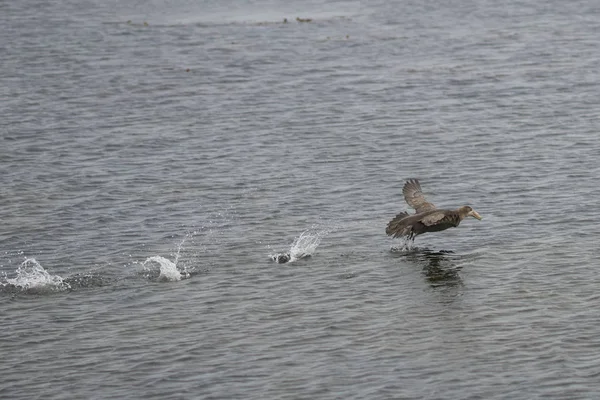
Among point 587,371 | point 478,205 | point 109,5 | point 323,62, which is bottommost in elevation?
point 587,371

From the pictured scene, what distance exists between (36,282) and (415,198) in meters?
9.08

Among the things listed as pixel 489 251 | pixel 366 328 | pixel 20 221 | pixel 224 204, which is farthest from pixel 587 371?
pixel 20 221

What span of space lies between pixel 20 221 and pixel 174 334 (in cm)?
891

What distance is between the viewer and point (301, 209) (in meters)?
29.3

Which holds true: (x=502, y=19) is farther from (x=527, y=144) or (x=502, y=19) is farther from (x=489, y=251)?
(x=489, y=251)

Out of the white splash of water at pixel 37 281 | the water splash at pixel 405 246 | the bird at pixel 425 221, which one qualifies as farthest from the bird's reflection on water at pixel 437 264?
the white splash of water at pixel 37 281

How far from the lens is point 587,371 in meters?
19.2

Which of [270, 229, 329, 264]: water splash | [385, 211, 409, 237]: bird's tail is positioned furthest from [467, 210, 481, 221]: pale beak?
[270, 229, 329, 264]: water splash

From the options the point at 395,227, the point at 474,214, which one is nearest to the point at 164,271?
the point at 395,227

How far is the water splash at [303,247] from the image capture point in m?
25.7

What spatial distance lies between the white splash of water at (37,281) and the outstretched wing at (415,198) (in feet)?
27.2

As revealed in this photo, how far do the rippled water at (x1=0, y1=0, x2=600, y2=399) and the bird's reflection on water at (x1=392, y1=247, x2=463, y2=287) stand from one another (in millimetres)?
68

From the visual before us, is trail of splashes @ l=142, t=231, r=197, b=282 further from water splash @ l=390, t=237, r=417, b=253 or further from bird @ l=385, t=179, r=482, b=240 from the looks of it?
water splash @ l=390, t=237, r=417, b=253

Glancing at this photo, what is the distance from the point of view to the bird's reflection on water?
24016 mm
